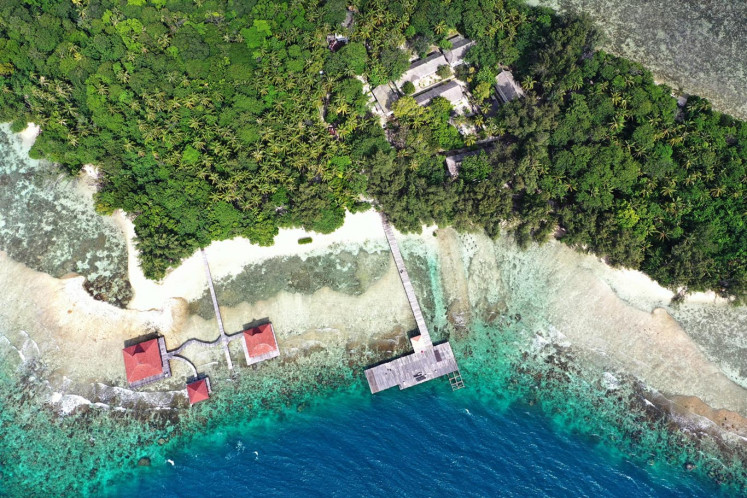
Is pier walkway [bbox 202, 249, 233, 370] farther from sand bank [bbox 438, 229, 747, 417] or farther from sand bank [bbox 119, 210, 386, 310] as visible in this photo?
sand bank [bbox 438, 229, 747, 417]

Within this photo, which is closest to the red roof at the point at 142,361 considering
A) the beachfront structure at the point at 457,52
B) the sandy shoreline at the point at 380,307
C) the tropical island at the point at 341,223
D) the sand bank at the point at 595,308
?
the tropical island at the point at 341,223

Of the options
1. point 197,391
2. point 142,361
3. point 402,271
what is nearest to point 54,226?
point 142,361

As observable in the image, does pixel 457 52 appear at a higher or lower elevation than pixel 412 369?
higher

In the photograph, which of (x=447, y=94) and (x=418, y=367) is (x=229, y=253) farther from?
(x=447, y=94)

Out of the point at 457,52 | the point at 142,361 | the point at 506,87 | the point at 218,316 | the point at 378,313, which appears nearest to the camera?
the point at 142,361

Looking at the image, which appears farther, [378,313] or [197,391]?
[378,313]
